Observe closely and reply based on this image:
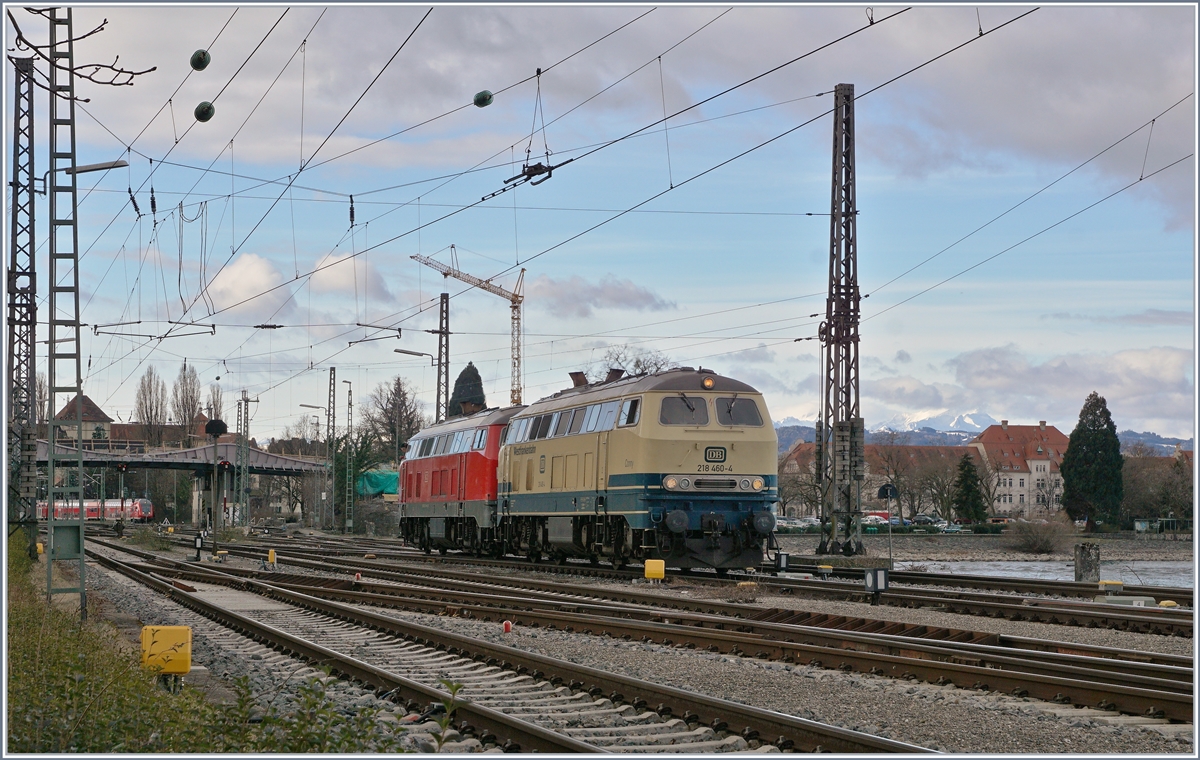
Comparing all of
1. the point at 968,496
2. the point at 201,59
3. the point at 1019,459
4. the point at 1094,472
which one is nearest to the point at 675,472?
the point at 201,59

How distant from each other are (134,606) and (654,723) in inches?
591

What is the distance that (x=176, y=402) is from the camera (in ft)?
397

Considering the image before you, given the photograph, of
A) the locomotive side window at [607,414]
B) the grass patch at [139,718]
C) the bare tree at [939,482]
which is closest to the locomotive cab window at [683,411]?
the locomotive side window at [607,414]

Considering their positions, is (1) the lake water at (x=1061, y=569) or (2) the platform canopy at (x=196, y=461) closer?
(1) the lake water at (x=1061, y=569)

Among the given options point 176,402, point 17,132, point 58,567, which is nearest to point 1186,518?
point 58,567

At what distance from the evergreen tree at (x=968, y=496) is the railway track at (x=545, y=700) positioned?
71.0 meters

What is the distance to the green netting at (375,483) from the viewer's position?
74.8 metres

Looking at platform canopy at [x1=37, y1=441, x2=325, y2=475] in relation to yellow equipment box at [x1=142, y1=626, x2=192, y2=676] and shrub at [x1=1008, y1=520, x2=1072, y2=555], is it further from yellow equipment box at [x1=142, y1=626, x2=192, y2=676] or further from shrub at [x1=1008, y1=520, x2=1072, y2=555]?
yellow equipment box at [x1=142, y1=626, x2=192, y2=676]

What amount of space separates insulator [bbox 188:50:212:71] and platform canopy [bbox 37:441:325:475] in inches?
2486

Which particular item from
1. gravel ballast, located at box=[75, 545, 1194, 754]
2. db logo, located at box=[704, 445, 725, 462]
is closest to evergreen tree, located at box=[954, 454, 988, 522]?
db logo, located at box=[704, 445, 725, 462]

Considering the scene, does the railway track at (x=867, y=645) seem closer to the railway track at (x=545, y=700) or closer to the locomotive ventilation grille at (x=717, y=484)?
the railway track at (x=545, y=700)

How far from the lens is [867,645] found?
13.0m

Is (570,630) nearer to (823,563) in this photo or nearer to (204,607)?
(204,607)

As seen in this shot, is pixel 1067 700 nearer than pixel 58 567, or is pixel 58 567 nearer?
pixel 1067 700
